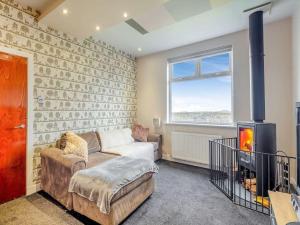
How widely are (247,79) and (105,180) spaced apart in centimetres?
316

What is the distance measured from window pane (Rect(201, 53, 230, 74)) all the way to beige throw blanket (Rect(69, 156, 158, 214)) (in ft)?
8.78

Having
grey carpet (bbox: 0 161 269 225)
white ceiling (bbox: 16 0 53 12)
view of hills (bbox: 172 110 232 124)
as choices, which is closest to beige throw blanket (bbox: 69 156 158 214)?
grey carpet (bbox: 0 161 269 225)

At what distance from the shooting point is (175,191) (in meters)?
2.67

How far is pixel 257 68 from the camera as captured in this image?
2.62m

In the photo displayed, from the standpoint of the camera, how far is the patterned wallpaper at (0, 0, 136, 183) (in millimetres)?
2510

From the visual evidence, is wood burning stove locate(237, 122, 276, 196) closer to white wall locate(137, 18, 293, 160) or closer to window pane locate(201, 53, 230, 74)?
white wall locate(137, 18, 293, 160)

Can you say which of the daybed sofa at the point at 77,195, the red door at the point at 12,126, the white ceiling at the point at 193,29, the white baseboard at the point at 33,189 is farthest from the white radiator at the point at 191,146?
the red door at the point at 12,126

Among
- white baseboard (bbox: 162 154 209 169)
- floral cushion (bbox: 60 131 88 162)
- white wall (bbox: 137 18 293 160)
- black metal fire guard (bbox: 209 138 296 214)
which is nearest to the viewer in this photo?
black metal fire guard (bbox: 209 138 296 214)

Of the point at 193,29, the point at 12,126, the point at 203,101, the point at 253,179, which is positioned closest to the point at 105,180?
the point at 12,126

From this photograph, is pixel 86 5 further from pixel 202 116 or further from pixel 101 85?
pixel 202 116

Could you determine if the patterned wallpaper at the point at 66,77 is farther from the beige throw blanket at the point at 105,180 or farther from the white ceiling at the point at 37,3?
the beige throw blanket at the point at 105,180

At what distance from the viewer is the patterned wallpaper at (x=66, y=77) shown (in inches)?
98.8

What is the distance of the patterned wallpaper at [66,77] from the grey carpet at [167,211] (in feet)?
1.88

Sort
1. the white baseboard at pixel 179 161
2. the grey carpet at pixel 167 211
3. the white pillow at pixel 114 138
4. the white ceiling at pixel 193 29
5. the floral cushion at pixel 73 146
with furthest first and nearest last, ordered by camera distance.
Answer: the white baseboard at pixel 179 161, the white pillow at pixel 114 138, the white ceiling at pixel 193 29, the floral cushion at pixel 73 146, the grey carpet at pixel 167 211
